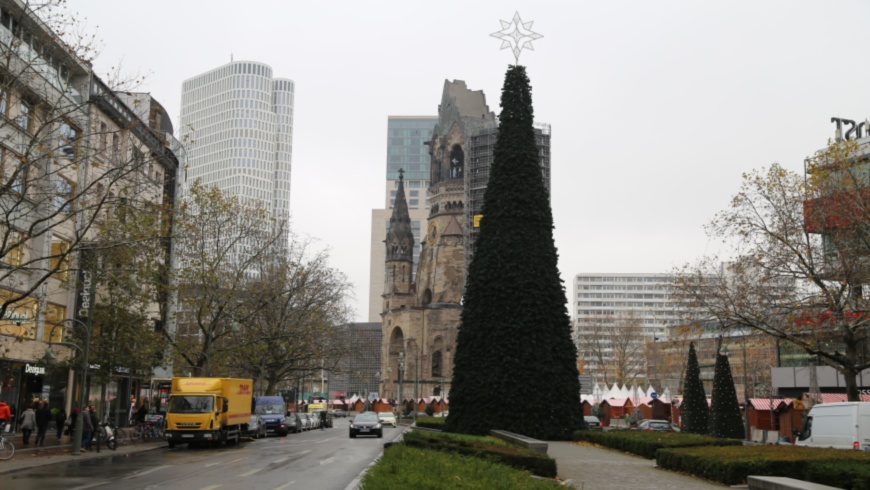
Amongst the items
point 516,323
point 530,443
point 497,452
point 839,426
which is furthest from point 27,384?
point 839,426

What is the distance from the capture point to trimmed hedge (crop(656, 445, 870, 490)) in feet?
42.6

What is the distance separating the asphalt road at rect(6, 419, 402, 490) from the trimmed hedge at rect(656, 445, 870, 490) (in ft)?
22.7

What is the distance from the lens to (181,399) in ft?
105

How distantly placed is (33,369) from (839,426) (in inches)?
1177

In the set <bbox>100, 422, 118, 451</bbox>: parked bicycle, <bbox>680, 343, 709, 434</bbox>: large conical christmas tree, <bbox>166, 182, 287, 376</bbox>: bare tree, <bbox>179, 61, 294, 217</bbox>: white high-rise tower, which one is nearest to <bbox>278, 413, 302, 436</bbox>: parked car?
<bbox>166, 182, 287, 376</bbox>: bare tree

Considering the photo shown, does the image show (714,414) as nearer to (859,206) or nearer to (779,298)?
(779,298)

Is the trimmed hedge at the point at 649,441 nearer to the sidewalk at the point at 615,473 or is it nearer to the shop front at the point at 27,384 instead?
the sidewalk at the point at 615,473

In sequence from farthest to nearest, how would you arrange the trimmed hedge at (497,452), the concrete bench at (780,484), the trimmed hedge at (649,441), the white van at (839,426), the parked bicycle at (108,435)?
1. the parked bicycle at (108,435)
2. the trimmed hedge at (649,441)
3. the white van at (839,426)
4. the trimmed hedge at (497,452)
5. the concrete bench at (780,484)

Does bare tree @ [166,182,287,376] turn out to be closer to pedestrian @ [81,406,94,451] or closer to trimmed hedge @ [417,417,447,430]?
pedestrian @ [81,406,94,451]

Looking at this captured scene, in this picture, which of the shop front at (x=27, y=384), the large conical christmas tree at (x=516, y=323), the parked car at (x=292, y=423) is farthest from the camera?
the parked car at (x=292, y=423)

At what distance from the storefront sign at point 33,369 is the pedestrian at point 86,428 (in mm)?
6501

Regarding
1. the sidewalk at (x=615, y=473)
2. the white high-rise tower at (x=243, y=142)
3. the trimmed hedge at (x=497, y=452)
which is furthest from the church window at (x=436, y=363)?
the white high-rise tower at (x=243, y=142)

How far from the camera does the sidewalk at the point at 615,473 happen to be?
1514 cm

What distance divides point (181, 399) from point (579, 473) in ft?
63.3
